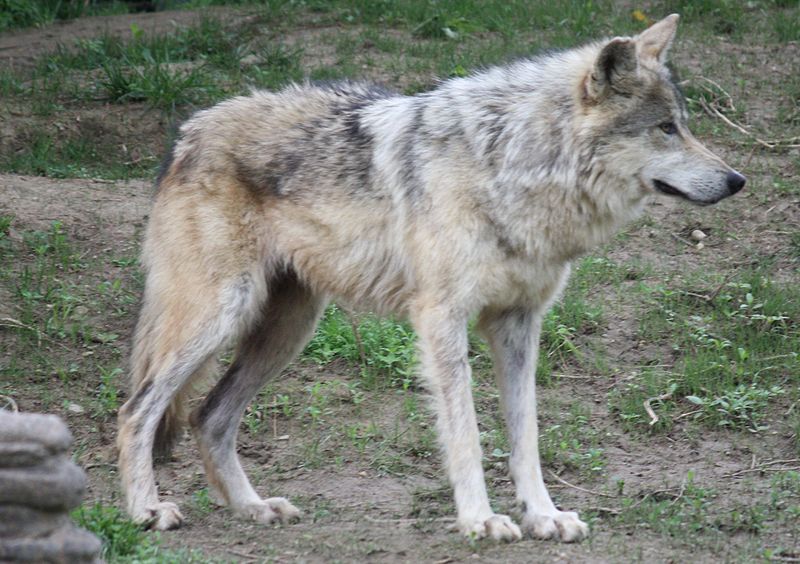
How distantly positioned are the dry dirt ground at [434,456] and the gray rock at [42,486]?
1262mm

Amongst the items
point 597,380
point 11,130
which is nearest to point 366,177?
point 597,380

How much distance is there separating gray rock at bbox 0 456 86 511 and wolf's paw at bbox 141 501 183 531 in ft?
5.14

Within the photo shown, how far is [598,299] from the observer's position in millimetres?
6578

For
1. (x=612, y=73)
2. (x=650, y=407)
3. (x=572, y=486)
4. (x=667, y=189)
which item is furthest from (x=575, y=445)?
(x=612, y=73)

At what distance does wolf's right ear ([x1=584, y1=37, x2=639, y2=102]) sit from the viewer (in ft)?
14.3

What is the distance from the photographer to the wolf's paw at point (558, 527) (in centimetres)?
425

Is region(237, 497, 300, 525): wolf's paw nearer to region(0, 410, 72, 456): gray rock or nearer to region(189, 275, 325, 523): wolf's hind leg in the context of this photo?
region(189, 275, 325, 523): wolf's hind leg

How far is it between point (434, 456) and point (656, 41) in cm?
221

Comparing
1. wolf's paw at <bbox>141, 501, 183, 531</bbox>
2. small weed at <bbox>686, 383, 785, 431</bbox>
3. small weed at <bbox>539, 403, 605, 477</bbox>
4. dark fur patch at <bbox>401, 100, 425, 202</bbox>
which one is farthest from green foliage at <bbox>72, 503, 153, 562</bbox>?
small weed at <bbox>686, 383, 785, 431</bbox>

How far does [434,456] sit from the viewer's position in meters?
5.47

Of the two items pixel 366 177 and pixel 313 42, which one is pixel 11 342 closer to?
pixel 366 177

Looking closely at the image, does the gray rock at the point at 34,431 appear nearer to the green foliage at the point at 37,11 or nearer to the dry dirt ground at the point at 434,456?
the dry dirt ground at the point at 434,456

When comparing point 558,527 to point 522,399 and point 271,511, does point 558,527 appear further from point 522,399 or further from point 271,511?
point 271,511

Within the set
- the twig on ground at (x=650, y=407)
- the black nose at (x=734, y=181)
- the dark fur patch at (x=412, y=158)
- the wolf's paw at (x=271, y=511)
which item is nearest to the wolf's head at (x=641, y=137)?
the black nose at (x=734, y=181)
